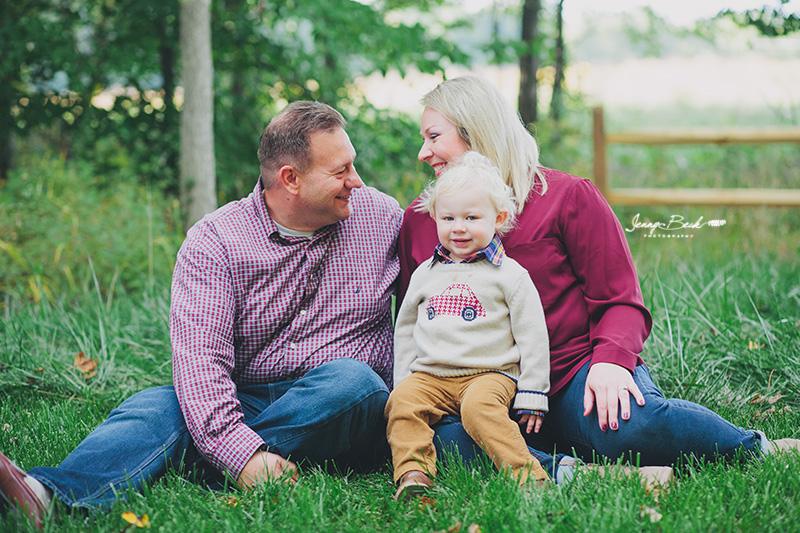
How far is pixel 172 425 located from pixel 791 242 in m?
6.12

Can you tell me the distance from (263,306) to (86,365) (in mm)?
1423

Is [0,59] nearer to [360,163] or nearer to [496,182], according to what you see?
[360,163]

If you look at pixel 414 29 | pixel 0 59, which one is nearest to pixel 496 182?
pixel 414 29

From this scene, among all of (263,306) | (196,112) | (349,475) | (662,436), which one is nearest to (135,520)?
(349,475)

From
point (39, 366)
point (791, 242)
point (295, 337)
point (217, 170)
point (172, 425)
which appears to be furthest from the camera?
point (791, 242)

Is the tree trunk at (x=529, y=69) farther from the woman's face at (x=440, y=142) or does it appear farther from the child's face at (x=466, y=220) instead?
the child's face at (x=466, y=220)

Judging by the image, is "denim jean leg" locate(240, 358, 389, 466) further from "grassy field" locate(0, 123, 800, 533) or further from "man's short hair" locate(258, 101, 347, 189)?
"man's short hair" locate(258, 101, 347, 189)

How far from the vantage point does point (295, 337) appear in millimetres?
2854

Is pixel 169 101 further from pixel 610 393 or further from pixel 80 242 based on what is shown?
pixel 610 393

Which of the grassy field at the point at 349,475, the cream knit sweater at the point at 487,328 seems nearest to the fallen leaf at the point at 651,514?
the grassy field at the point at 349,475

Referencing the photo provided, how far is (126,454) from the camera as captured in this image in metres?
2.41

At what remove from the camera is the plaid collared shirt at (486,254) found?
264 cm

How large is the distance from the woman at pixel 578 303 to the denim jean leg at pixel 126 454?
936 millimetres

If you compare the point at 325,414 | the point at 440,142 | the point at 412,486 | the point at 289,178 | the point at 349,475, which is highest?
the point at 440,142
